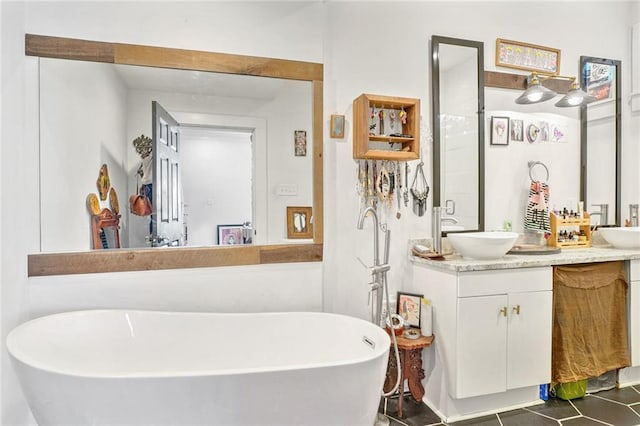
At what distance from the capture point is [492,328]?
2.17m

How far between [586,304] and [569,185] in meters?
1.07

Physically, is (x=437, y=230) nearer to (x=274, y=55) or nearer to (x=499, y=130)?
(x=499, y=130)

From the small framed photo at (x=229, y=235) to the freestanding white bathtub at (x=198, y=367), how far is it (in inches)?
18.2

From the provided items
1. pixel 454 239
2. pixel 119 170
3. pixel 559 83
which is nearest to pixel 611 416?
pixel 454 239

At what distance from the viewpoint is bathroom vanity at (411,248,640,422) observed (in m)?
2.12

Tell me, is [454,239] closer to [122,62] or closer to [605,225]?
[605,225]

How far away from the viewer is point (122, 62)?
210 centimetres

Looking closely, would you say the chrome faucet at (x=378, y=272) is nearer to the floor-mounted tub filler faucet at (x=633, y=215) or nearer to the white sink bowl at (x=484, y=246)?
the white sink bowl at (x=484, y=246)

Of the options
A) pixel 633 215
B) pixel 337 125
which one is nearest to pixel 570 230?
pixel 633 215

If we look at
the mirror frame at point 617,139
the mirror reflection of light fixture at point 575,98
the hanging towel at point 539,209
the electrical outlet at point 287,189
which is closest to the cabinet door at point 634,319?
the hanging towel at point 539,209

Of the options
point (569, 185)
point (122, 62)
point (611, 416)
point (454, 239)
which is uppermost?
point (122, 62)

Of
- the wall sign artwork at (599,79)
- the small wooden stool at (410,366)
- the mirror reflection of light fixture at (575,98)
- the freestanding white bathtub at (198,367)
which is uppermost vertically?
the wall sign artwork at (599,79)

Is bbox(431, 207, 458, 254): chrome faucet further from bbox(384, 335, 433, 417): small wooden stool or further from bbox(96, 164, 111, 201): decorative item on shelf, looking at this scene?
bbox(96, 164, 111, 201): decorative item on shelf

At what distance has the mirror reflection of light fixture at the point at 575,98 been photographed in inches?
108
